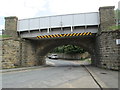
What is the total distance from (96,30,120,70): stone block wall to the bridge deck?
93.2 inches

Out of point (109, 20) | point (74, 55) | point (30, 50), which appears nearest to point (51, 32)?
point (30, 50)

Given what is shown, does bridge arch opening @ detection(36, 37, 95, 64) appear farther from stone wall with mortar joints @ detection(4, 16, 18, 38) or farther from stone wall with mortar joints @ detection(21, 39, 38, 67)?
stone wall with mortar joints @ detection(4, 16, 18, 38)

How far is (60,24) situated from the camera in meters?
13.1

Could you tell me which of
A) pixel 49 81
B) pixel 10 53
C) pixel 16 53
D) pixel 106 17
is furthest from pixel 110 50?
pixel 10 53

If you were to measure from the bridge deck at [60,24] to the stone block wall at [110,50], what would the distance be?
2.37 metres

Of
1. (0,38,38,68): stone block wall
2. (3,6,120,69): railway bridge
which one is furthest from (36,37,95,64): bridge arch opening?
(0,38,38,68): stone block wall

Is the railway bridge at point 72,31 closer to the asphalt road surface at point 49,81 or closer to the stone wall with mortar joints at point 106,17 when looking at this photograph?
the stone wall with mortar joints at point 106,17

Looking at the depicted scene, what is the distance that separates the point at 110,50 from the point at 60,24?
6056 millimetres

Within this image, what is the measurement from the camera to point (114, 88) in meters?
4.55

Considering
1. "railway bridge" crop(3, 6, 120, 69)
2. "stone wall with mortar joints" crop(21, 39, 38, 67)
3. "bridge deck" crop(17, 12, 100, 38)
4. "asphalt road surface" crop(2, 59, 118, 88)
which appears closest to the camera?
"asphalt road surface" crop(2, 59, 118, 88)

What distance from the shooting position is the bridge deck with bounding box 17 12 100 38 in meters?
12.7

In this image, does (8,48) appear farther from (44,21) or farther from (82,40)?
(82,40)

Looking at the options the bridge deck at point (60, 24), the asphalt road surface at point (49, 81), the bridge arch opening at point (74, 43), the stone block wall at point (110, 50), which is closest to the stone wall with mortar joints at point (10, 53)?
the bridge deck at point (60, 24)

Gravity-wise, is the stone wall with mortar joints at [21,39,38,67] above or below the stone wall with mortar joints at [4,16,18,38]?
below
